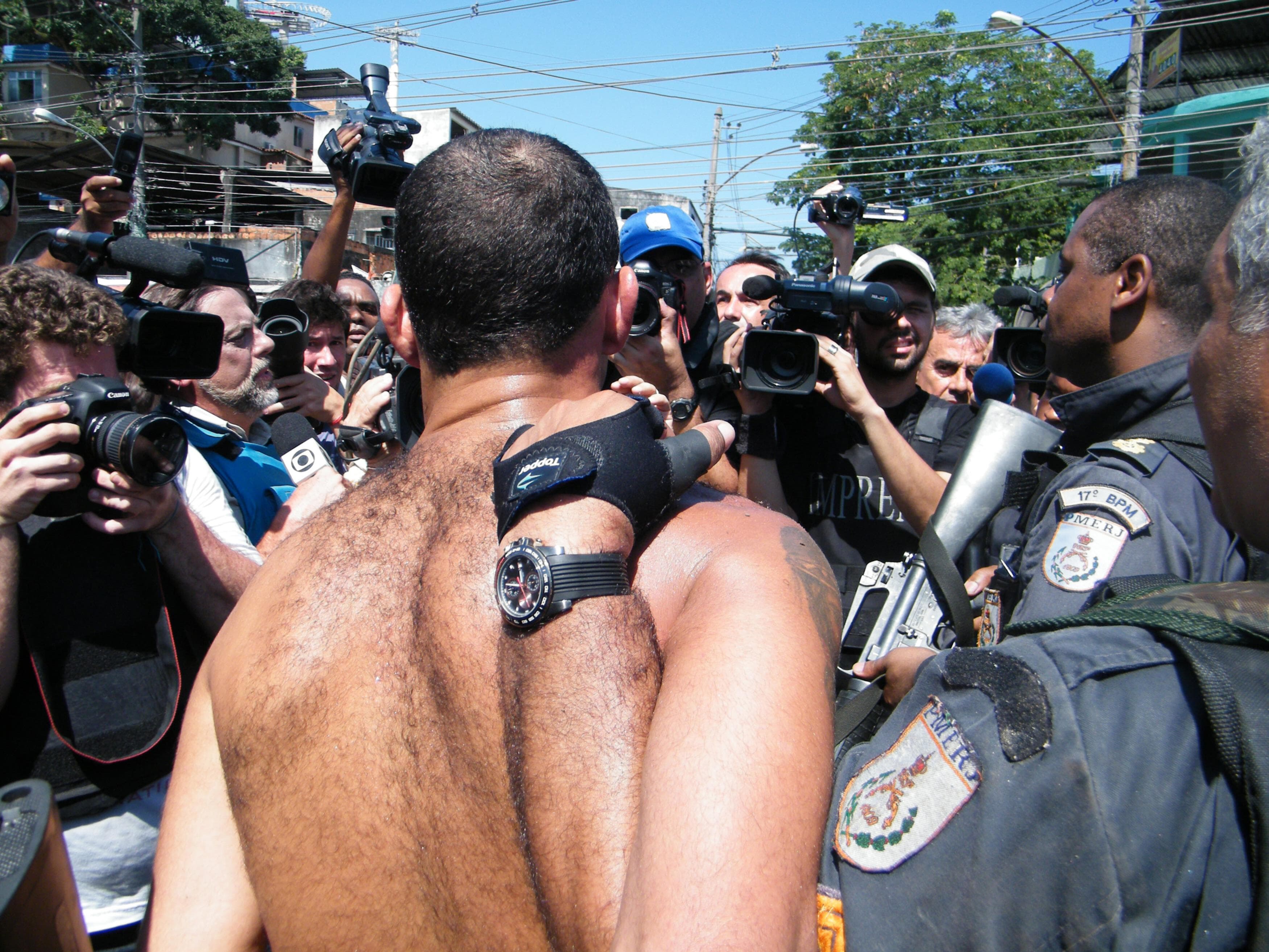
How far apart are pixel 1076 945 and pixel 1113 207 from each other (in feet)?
7.19

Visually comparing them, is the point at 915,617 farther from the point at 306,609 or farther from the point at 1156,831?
the point at 306,609

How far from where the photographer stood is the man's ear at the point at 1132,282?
7.59 ft

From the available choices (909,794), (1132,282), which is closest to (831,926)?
(909,794)

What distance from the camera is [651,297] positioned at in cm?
292

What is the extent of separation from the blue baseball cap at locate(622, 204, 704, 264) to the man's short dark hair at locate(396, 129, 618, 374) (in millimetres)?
2061

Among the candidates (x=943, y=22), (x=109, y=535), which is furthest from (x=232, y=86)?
(x=109, y=535)

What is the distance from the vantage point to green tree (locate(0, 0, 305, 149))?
118ft

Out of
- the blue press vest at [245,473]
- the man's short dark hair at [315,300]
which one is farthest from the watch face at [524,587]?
the man's short dark hair at [315,300]

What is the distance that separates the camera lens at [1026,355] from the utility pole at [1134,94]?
13.2m

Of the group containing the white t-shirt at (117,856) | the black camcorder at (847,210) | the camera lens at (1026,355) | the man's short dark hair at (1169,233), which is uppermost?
the black camcorder at (847,210)

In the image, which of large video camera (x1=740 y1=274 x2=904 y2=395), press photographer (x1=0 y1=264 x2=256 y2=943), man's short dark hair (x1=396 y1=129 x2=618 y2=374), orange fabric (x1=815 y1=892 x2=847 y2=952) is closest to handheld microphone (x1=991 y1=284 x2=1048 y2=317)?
large video camera (x1=740 y1=274 x2=904 y2=395)

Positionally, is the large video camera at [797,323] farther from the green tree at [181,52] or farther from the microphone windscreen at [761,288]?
the green tree at [181,52]

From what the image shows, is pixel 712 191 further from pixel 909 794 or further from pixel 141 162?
pixel 909 794

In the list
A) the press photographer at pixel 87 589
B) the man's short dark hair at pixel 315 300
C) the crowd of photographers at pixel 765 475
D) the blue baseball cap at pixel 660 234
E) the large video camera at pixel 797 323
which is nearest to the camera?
the crowd of photographers at pixel 765 475
